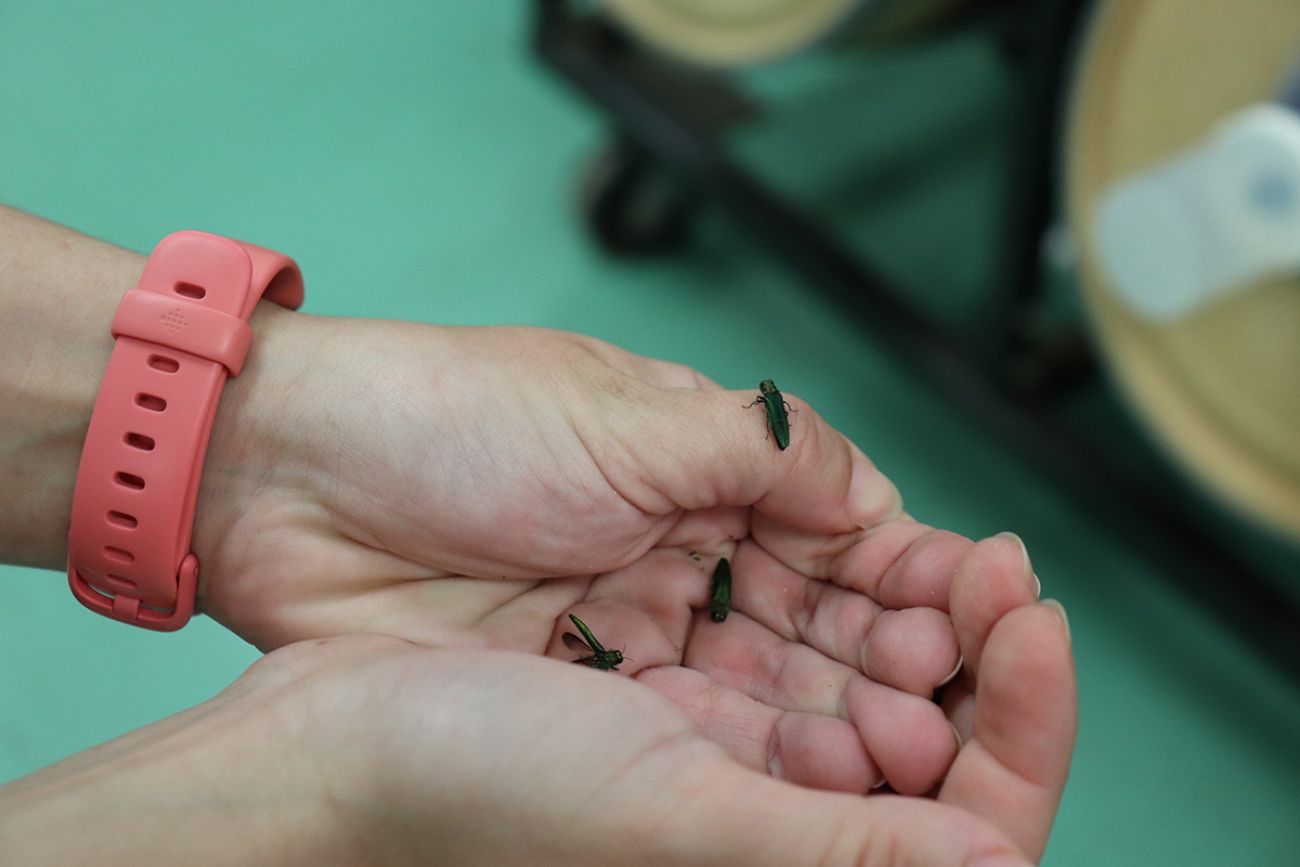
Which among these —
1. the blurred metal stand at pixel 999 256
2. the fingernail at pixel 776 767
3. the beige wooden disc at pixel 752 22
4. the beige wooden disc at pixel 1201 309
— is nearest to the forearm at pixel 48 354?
the fingernail at pixel 776 767

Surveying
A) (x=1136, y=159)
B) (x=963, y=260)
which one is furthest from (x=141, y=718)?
(x=963, y=260)

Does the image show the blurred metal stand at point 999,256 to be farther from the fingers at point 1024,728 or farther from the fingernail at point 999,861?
the fingernail at point 999,861

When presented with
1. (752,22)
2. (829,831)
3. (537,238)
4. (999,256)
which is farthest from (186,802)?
(537,238)

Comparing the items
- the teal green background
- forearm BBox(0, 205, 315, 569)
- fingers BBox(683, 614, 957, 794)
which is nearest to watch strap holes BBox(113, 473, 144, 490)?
forearm BBox(0, 205, 315, 569)

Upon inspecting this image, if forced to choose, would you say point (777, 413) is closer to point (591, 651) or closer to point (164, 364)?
point (591, 651)

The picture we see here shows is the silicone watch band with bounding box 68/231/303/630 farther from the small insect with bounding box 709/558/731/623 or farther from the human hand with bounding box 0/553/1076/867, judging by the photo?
the small insect with bounding box 709/558/731/623

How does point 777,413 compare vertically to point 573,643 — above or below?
above

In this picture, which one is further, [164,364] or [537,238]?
[537,238]
